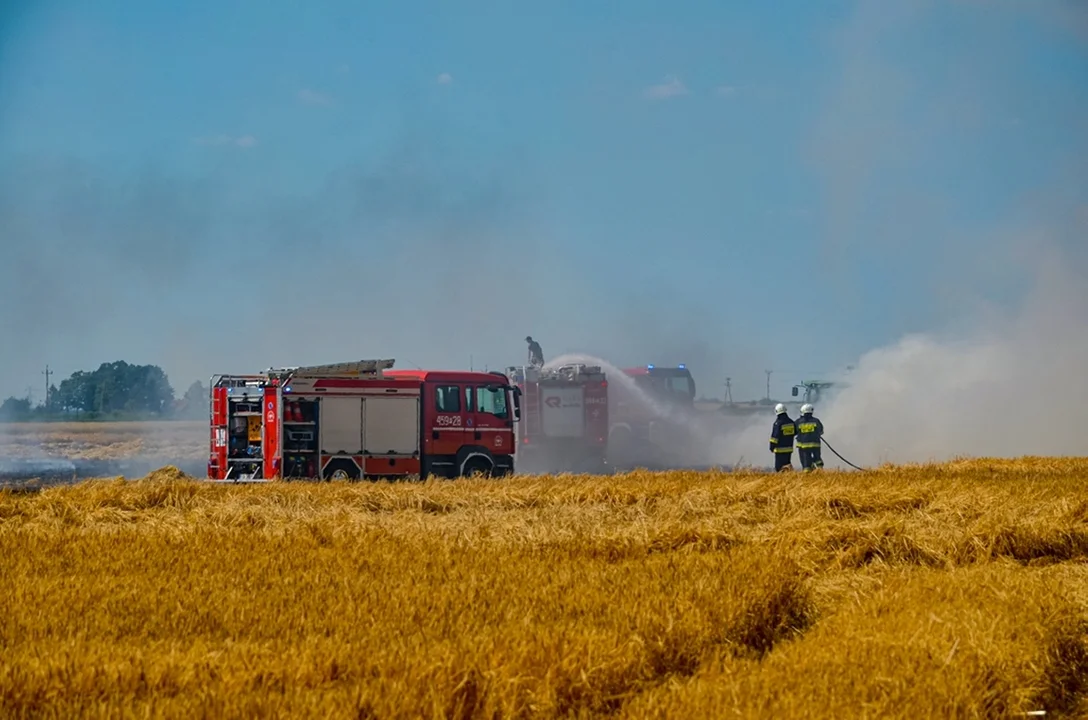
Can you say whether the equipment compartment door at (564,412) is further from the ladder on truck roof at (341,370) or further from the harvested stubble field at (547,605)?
the harvested stubble field at (547,605)

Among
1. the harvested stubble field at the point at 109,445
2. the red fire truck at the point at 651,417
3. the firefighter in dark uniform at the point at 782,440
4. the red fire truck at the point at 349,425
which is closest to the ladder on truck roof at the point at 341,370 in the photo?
the red fire truck at the point at 349,425

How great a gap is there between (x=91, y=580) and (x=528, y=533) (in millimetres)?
4549

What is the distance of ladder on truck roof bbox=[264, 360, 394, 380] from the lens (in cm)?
2620

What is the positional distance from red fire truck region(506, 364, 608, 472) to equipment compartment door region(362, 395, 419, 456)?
13741 mm

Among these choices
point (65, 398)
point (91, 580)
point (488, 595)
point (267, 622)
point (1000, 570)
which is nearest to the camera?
point (267, 622)

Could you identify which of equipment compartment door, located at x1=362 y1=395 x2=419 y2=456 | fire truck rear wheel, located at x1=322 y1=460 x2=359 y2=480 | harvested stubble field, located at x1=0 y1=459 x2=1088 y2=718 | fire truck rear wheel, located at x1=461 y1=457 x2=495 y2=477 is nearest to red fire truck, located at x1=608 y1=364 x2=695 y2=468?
fire truck rear wheel, located at x1=461 y1=457 x2=495 y2=477

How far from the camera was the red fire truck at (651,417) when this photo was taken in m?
44.8

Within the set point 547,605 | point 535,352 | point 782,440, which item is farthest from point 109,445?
point 547,605

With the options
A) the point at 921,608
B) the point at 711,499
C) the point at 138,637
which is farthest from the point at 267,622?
the point at 711,499

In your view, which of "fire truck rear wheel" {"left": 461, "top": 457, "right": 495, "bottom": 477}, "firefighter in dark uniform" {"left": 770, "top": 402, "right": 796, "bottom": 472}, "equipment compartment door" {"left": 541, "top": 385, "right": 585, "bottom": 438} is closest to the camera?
"firefighter in dark uniform" {"left": 770, "top": 402, "right": 796, "bottom": 472}

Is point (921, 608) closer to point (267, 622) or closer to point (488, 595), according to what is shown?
point (488, 595)

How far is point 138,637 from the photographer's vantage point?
25.2ft

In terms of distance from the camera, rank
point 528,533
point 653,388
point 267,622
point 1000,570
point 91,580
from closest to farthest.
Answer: point 267,622 < point 91,580 < point 1000,570 < point 528,533 < point 653,388

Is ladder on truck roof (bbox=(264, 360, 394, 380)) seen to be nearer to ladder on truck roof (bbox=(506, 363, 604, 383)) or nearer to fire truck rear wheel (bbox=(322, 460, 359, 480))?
fire truck rear wheel (bbox=(322, 460, 359, 480))
